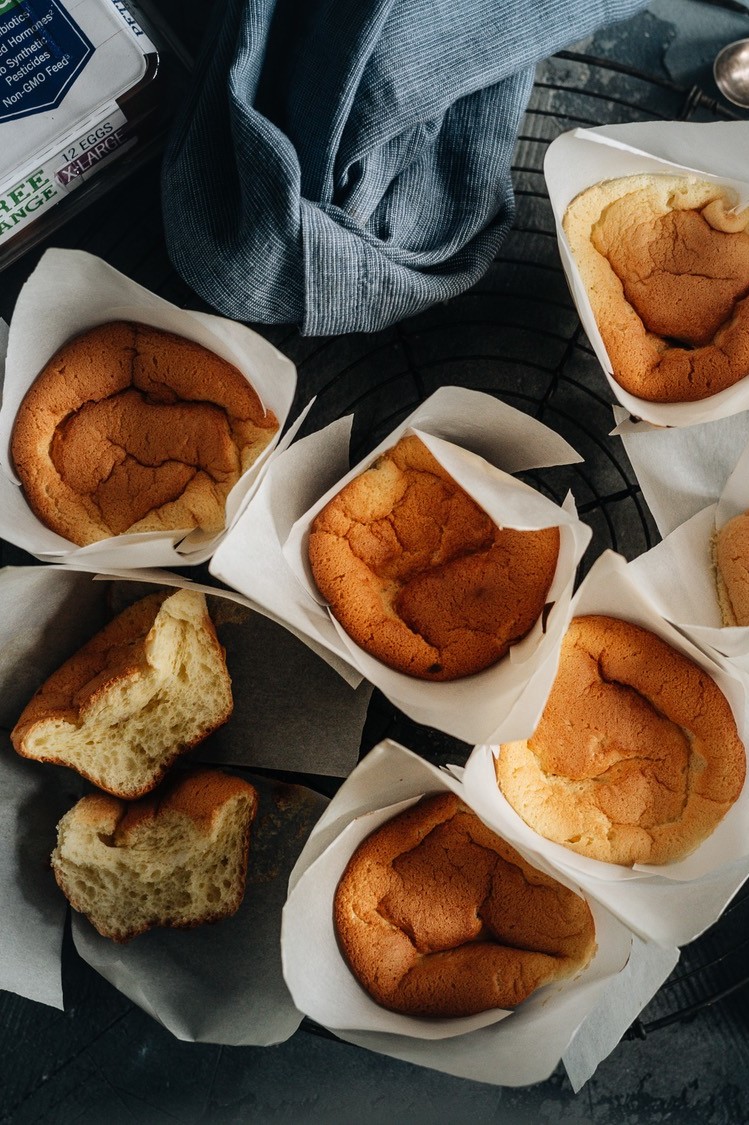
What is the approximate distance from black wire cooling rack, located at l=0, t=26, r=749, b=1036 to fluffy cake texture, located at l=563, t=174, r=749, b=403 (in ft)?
0.53

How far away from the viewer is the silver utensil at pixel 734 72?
5.65 ft

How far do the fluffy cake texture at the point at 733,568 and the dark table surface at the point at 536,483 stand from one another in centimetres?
18

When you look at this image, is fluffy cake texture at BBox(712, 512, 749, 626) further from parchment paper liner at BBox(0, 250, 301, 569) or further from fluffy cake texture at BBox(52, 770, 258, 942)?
fluffy cake texture at BBox(52, 770, 258, 942)

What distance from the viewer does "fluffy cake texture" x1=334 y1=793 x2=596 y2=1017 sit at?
153cm

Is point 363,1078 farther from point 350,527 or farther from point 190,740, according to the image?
point 350,527

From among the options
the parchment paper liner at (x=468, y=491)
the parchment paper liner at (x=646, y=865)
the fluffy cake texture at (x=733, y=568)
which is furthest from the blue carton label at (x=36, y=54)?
the fluffy cake texture at (x=733, y=568)

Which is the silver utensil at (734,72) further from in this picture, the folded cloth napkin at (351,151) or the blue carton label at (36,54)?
the blue carton label at (36,54)

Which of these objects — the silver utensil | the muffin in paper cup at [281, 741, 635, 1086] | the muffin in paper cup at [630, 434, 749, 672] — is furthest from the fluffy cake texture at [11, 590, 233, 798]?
the silver utensil

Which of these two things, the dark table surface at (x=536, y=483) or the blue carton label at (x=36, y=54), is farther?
the dark table surface at (x=536, y=483)

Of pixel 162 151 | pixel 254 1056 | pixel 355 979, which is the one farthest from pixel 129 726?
pixel 162 151

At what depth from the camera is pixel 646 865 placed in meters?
1.53

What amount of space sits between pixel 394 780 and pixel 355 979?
15.3 inches

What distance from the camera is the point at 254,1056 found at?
1779mm

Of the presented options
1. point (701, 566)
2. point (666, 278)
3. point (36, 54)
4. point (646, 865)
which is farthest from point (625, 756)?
point (36, 54)
